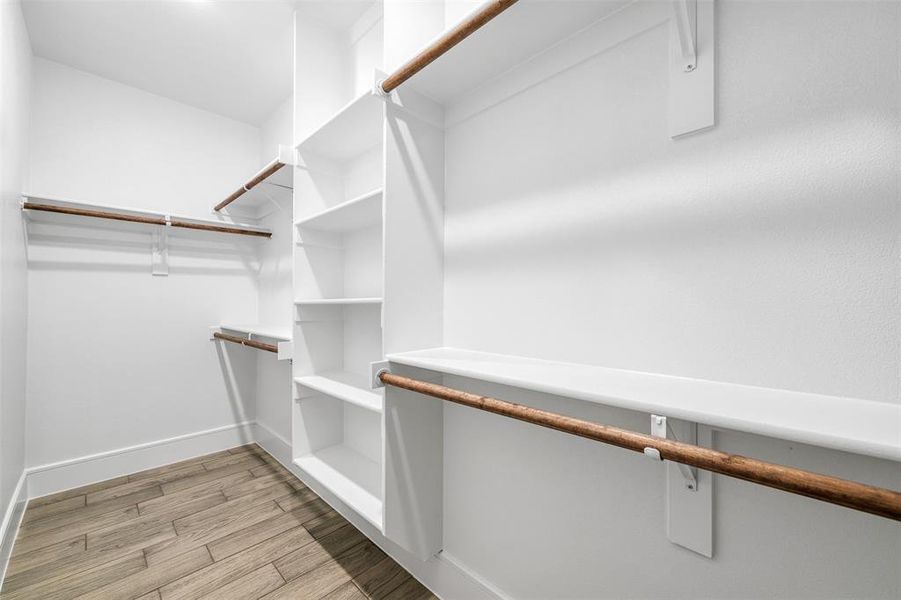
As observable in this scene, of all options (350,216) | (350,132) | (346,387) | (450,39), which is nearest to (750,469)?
(450,39)

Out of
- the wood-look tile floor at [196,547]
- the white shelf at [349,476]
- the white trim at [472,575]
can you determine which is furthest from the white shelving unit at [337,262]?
the white trim at [472,575]

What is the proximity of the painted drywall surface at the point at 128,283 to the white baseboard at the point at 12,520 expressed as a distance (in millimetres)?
204

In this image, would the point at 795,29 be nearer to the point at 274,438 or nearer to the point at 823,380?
the point at 823,380

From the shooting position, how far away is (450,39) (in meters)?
0.89

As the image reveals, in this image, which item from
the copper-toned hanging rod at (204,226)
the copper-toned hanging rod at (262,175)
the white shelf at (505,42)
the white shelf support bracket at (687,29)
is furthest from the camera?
the copper-toned hanging rod at (204,226)

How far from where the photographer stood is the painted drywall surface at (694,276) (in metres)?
0.61

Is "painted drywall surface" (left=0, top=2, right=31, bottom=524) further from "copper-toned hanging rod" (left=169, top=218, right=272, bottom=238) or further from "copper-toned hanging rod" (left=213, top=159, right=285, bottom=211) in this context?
"copper-toned hanging rod" (left=213, top=159, right=285, bottom=211)

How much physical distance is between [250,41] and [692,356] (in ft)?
8.22

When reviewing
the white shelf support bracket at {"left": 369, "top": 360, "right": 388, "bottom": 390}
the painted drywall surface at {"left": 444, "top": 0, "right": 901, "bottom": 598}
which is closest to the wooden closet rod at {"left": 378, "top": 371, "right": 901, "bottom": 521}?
the painted drywall surface at {"left": 444, "top": 0, "right": 901, "bottom": 598}

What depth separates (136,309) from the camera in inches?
91.0

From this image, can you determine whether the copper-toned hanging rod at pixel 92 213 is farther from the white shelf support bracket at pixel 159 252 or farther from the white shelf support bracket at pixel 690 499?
the white shelf support bracket at pixel 690 499

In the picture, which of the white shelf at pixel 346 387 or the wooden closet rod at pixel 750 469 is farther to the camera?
the white shelf at pixel 346 387

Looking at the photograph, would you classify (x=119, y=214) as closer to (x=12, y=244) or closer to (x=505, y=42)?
(x=12, y=244)

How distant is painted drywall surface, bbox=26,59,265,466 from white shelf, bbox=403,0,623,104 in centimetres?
219
